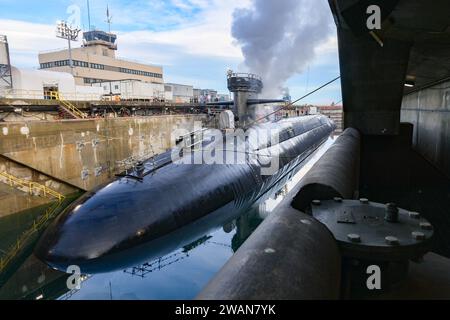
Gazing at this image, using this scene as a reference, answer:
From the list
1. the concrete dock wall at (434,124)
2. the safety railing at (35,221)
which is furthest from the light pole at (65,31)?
the concrete dock wall at (434,124)

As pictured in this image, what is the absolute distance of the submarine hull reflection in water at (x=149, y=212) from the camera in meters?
7.96

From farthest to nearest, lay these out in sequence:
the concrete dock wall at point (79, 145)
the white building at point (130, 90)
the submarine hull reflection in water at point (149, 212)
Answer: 1. the white building at point (130, 90)
2. the concrete dock wall at point (79, 145)
3. the submarine hull reflection in water at point (149, 212)

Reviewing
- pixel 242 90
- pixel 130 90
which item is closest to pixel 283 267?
pixel 242 90

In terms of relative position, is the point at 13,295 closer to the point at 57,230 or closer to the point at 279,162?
the point at 57,230

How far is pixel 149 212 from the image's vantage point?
28.8 feet

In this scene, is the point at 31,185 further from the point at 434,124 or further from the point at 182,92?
the point at 182,92

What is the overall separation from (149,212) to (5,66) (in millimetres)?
23621

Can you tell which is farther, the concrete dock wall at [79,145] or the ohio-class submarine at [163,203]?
the concrete dock wall at [79,145]

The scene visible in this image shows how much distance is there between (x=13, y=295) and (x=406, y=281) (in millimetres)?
9192

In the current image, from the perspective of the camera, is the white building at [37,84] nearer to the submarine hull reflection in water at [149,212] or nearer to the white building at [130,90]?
the white building at [130,90]

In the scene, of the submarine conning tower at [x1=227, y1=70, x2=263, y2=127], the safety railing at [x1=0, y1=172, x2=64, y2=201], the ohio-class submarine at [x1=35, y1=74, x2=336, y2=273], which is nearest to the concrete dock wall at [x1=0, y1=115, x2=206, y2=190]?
the safety railing at [x1=0, y1=172, x2=64, y2=201]

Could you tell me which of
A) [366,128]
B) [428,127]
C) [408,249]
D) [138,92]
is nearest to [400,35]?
[366,128]

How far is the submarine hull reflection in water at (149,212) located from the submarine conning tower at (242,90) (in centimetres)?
1160

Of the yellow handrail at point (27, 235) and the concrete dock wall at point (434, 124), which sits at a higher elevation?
the concrete dock wall at point (434, 124)
